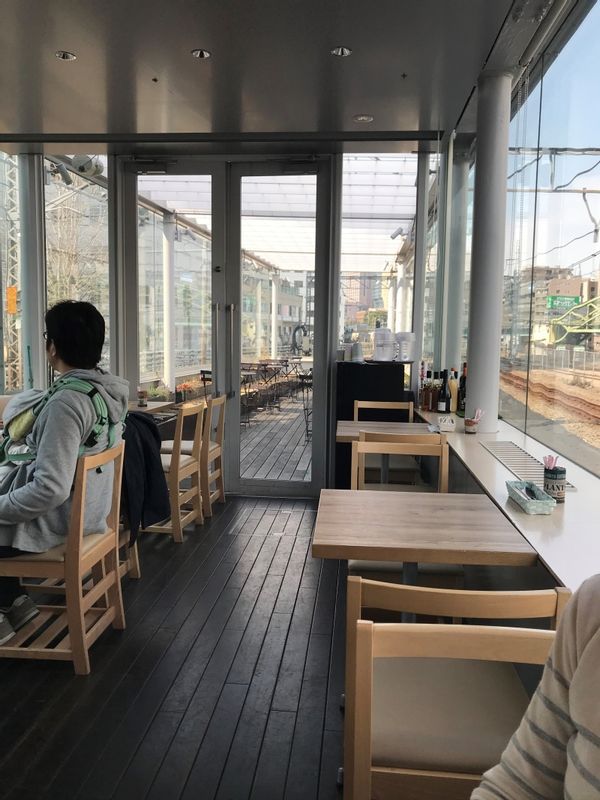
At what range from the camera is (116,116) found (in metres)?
4.54

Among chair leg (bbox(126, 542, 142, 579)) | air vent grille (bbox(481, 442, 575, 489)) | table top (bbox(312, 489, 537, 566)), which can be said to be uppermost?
air vent grille (bbox(481, 442, 575, 489))

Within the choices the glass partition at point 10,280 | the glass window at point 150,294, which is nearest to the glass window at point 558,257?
the glass window at point 150,294

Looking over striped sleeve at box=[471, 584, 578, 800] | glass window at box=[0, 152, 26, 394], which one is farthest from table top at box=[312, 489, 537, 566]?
glass window at box=[0, 152, 26, 394]

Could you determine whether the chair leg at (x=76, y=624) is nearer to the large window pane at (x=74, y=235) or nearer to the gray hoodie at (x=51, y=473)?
the gray hoodie at (x=51, y=473)

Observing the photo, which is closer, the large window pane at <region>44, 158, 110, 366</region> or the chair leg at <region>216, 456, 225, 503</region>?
the chair leg at <region>216, 456, 225, 503</region>

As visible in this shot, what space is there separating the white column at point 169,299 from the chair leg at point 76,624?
324 centimetres

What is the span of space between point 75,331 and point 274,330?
3.06 m

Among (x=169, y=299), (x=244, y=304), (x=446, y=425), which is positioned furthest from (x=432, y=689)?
(x=169, y=299)

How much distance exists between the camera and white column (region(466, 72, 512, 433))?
3.65 m

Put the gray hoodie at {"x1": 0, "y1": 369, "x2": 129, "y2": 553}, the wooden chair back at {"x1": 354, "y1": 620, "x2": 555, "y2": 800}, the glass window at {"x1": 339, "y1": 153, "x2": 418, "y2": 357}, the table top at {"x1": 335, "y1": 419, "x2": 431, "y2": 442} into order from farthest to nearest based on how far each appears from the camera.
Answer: the glass window at {"x1": 339, "y1": 153, "x2": 418, "y2": 357}, the table top at {"x1": 335, "y1": 419, "x2": 431, "y2": 442}, the gray hoodie at {"x1": 0, "y1": 369, "x2": 129, "y2": 553}, the wooden chair back at {"x1": 354, "y1": 620, "x2": 555, "y2": 800}

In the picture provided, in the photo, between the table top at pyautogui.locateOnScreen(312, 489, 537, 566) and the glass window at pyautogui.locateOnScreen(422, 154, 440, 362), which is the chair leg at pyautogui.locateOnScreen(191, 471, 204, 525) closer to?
the glass window at pyautogui.locateOnScreen(422, 154, 440, 362)

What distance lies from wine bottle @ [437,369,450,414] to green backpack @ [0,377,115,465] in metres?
2.69

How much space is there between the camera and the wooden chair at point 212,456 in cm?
470

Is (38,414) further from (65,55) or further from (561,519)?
(65,55)
